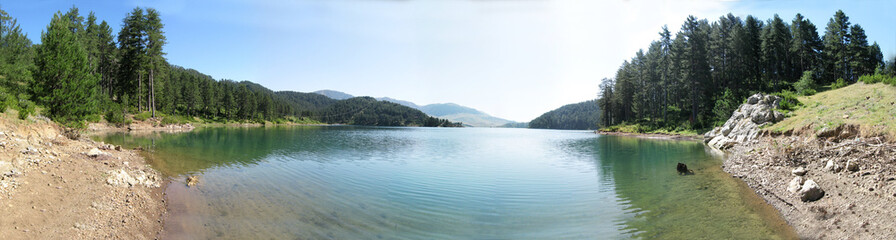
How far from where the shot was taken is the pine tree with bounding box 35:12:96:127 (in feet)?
55.2

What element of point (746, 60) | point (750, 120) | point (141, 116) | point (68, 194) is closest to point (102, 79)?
point (141, 116)

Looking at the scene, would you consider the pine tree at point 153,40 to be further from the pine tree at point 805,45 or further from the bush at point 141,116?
the pine tree at point 805,45

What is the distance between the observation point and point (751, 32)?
180ft

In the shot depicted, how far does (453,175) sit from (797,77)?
66.8m

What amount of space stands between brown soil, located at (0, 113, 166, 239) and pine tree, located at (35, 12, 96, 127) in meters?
7.94

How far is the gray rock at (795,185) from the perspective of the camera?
31.8 feet

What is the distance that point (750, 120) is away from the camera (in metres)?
24.9

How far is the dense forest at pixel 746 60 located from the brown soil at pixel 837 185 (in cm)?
3693

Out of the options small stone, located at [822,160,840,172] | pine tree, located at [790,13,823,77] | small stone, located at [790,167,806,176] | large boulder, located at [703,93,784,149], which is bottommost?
small stone, located at [790,167,806,176]

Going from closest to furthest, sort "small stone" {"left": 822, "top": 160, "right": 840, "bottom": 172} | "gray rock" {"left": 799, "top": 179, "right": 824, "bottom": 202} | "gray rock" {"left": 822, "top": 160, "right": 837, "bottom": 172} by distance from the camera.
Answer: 1. "gray rock" {"left": 799, "top": 179, "right": 824, "bottom": 202}
2. "small stone" {"left": 822, "top": 160, "right": 840, "bottom": 172}
3. "gray rock" {"left": 822, "top": 160, "right": 837, "bottom": 172}

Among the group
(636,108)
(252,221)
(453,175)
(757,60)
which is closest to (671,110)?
(636,108)

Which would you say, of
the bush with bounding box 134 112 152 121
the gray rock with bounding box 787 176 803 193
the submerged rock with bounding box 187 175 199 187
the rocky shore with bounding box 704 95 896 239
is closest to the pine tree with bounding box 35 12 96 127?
the submerged rock with bounding box 187 175 199 187

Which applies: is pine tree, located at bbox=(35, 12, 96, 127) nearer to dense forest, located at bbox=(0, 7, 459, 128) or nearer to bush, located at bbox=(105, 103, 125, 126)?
dense forest, located at bbox=(0, 7, 459, 128)

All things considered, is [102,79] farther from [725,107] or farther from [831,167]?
[725,107]
